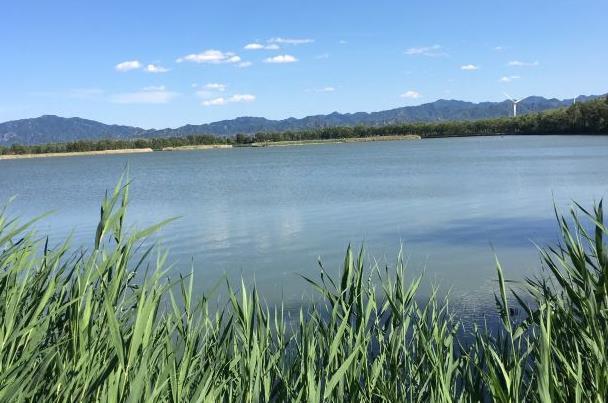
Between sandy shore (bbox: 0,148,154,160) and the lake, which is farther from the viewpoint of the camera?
sandy shore (bbox: 0,148,154,160)

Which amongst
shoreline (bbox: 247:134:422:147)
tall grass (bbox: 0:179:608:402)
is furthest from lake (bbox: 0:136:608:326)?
shoreline (bbox: 247:134:422:147)

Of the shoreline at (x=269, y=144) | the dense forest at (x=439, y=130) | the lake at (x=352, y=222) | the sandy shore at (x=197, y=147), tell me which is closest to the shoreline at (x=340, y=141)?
the shoreline at (x=269, y=144)

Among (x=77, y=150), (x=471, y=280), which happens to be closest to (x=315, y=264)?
(x=471, y=280)

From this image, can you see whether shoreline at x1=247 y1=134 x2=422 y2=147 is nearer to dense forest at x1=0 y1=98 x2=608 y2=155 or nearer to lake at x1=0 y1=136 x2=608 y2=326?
dense forest at x1=0 y1=98 x2=608 y2=155

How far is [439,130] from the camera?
12544 centimetres

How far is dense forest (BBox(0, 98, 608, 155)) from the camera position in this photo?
269 feet

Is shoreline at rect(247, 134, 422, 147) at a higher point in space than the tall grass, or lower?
lower

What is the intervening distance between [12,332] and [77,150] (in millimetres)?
119874

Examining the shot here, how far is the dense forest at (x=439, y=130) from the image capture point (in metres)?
82.0

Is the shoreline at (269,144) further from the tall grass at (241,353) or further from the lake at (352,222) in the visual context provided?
the tall grass at (241,353)

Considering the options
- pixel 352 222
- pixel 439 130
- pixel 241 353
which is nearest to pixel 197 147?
pixel 439 130

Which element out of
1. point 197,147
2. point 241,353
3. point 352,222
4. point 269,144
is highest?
point 241,353

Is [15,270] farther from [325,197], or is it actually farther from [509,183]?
[509,183]

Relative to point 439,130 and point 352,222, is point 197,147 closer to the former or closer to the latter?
point 439,130
